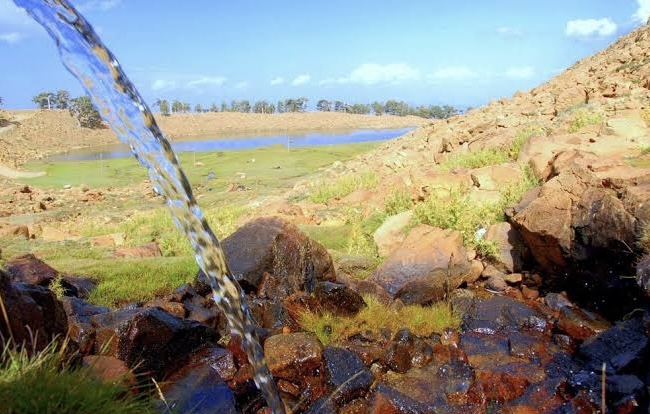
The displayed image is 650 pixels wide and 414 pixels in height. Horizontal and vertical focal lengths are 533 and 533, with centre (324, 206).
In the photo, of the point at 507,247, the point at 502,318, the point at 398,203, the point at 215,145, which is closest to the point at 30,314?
the point at 502,318

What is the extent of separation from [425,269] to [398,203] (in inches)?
175

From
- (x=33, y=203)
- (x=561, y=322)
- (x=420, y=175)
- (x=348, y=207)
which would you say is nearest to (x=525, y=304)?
(x=561, y=322)

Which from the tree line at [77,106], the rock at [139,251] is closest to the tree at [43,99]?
the tree line at [77,106]

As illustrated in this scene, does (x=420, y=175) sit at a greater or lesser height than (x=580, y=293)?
greater

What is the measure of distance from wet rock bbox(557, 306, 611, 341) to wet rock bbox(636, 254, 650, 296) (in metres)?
1.37

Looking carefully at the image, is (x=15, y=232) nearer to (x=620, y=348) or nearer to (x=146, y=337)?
(x=146, y=337)

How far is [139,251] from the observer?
13273 millimetres

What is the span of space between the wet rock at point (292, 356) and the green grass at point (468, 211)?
561cm

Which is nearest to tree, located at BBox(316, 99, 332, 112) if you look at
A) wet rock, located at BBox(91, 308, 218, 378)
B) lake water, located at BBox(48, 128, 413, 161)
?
lake water, located at BBox(48, 128, 413, 161)

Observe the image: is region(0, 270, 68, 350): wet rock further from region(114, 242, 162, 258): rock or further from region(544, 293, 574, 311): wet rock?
region(114, 242, 162, 258): rock

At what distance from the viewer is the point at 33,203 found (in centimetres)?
2788

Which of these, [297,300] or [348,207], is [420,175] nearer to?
[348,207]

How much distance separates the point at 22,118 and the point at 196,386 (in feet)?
314

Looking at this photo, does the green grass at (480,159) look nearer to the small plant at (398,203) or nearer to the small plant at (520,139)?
the small plant at (520,139)
